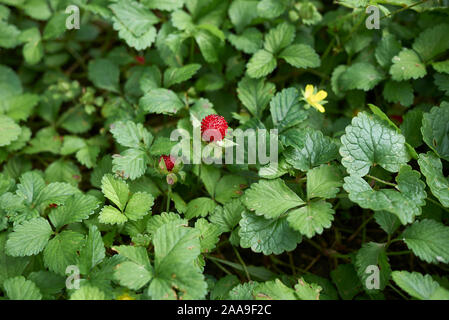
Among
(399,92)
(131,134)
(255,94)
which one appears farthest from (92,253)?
(399,92)

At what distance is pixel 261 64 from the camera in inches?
72.7

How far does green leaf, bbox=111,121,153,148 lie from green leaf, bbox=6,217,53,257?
0.44m

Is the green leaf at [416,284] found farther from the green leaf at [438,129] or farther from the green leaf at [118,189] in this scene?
the green leaf at [118,189]

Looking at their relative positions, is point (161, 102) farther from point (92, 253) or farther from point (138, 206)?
point (92, 253)

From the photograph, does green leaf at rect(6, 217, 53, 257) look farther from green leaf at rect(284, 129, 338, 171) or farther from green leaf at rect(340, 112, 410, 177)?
green leaf at rect(340, 112, 410, 177)

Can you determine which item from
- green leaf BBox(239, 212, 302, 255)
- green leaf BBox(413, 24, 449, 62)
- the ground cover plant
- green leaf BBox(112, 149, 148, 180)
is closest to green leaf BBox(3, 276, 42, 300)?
the ground cover plant

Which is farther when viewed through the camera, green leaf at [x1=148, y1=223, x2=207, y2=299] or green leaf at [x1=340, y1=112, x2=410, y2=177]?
green leaf at [x1=340, y1=112, x2=410, y2=177]

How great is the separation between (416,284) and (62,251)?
47.8 inches

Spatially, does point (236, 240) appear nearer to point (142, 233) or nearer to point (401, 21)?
point (142, 233)

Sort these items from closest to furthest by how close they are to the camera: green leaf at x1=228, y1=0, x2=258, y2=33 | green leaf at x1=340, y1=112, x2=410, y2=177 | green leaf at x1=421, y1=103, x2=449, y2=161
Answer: green leaf at x1=340, y1=112, x2=410, y2=177 → green leaf at x1=421, y1=103, x2=449, y2=161 → green leaf at x1=228, y1=0, x2=258, y2=33

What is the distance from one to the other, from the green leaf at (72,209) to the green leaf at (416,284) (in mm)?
1093

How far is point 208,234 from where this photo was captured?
1495 millimetres

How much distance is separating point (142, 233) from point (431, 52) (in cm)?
149

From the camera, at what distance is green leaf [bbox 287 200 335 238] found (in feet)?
4.33
